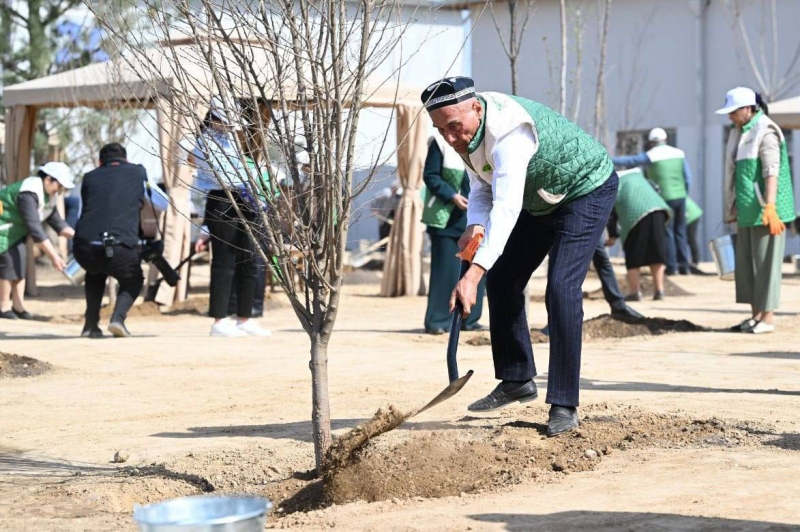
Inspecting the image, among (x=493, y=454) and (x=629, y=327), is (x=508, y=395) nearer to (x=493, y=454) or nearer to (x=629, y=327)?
(x=493, y=454)

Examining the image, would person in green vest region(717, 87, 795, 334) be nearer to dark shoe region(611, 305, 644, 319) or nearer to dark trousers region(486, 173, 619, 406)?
dark shoe region(611, 305, 644, 319)

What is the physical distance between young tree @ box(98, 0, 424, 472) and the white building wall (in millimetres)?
19413

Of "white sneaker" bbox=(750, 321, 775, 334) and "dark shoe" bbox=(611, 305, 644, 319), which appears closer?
"white sneaker" bbox=(750, 321, 775, 334)

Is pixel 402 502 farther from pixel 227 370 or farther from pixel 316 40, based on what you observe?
pixel 227 370

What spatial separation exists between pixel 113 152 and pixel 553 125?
21.4ft

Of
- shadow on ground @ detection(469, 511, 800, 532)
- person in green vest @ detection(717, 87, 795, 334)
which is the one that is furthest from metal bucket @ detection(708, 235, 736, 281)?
shadow on ground @ detection(469, 511, 800, 532)

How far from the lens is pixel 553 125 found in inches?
217

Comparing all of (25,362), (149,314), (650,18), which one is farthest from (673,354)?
(650,18)

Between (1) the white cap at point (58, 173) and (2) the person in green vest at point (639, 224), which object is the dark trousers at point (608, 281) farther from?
(1) the white cap at point (58, 173)

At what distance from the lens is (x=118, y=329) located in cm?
1082

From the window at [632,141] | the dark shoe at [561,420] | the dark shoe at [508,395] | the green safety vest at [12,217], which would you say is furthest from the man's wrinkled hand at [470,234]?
the window at [632,141]

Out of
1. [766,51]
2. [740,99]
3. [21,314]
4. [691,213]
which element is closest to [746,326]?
[740,99]

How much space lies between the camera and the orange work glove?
1002 cm

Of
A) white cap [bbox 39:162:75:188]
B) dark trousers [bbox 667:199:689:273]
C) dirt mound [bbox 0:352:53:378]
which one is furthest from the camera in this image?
dark trousers [bbox 667:199:689:273]
